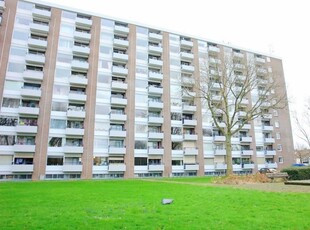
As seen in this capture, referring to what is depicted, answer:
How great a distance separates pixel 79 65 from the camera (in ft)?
133

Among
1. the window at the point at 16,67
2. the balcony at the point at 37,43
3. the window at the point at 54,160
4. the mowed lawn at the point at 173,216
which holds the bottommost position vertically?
the mowed lawn at the point at 173,216

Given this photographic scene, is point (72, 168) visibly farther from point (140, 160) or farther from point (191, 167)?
point (191, 167)

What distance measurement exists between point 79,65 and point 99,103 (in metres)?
6.88

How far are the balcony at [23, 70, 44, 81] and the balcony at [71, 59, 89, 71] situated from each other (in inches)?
194

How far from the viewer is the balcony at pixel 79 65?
4016 cm

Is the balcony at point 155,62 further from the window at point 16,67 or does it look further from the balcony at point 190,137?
the window at point 16,67

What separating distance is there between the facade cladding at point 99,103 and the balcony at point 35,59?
0.14 metres

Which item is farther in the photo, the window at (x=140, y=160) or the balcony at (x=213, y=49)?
the balcony at (x=213, y=49)

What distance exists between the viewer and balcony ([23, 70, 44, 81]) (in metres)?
36.8

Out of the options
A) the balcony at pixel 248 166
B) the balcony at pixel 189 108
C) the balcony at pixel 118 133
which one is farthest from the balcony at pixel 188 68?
the balcony at pixel 248 166

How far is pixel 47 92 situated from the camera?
1480 inches

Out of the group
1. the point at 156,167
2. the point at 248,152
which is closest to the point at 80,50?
the point at 156,167

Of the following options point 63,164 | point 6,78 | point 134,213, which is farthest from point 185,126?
point 134,213

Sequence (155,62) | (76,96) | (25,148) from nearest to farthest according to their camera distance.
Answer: (25,148), (76,96), (155,62)
